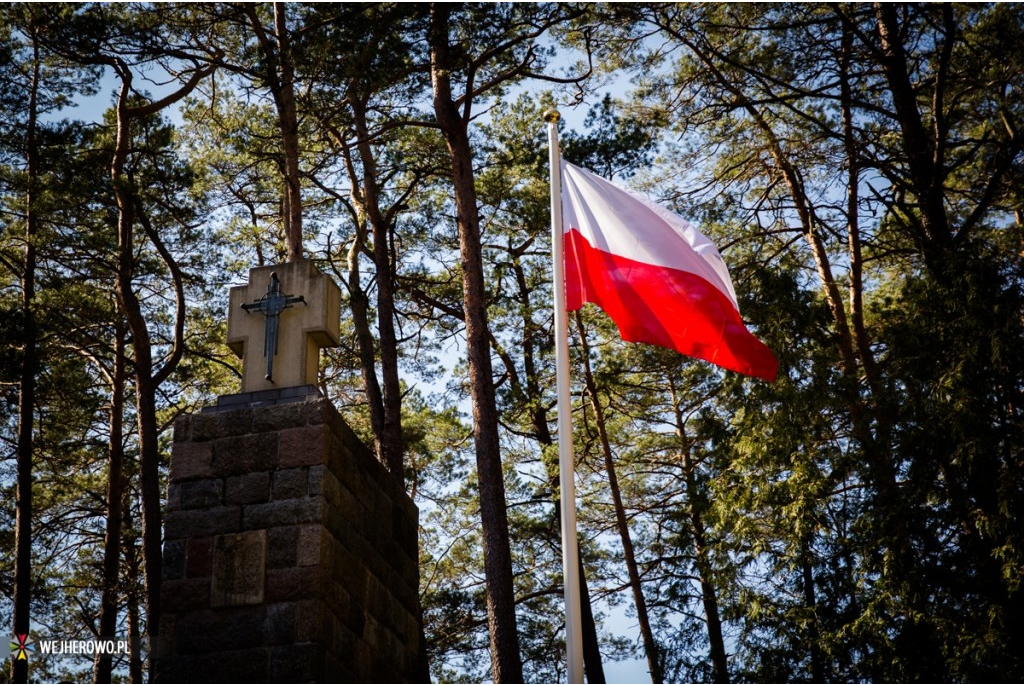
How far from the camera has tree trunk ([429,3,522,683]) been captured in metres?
10.2

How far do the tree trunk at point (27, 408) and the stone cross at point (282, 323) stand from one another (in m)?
7.02

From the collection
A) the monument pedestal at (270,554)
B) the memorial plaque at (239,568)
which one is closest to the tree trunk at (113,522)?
the monument pedestal at (270,554)

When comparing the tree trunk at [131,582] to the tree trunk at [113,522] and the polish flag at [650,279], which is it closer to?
the tree trunk at [113,522]

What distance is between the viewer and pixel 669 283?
604 centimetres

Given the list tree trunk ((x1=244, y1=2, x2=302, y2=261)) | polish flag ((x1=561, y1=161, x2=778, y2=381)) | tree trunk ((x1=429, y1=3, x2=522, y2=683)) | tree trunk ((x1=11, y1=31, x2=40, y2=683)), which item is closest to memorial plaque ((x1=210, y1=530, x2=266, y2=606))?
polish flag ((x1=561, y1=161, x2=778, y2=381))

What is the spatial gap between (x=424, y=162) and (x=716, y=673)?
7.81 m

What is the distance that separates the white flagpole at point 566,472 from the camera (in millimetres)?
5086

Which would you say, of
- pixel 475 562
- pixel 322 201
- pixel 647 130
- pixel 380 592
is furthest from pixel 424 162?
pixel 380 592

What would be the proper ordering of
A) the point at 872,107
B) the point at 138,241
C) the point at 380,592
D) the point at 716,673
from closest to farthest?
the point at 380,592, the point at 872,107, the point at 716,673, the point at 138,241

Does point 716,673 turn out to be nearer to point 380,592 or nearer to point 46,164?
point 380,592

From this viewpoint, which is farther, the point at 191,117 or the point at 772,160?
the point at 191,117

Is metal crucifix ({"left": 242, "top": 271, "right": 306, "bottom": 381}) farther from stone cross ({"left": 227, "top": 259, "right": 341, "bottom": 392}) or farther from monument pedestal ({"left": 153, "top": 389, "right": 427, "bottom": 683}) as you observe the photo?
monument pedestal ({"left": 153, "top": 389, "right": 427, "bottom": 683})

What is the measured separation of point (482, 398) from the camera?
1046 centimetres
